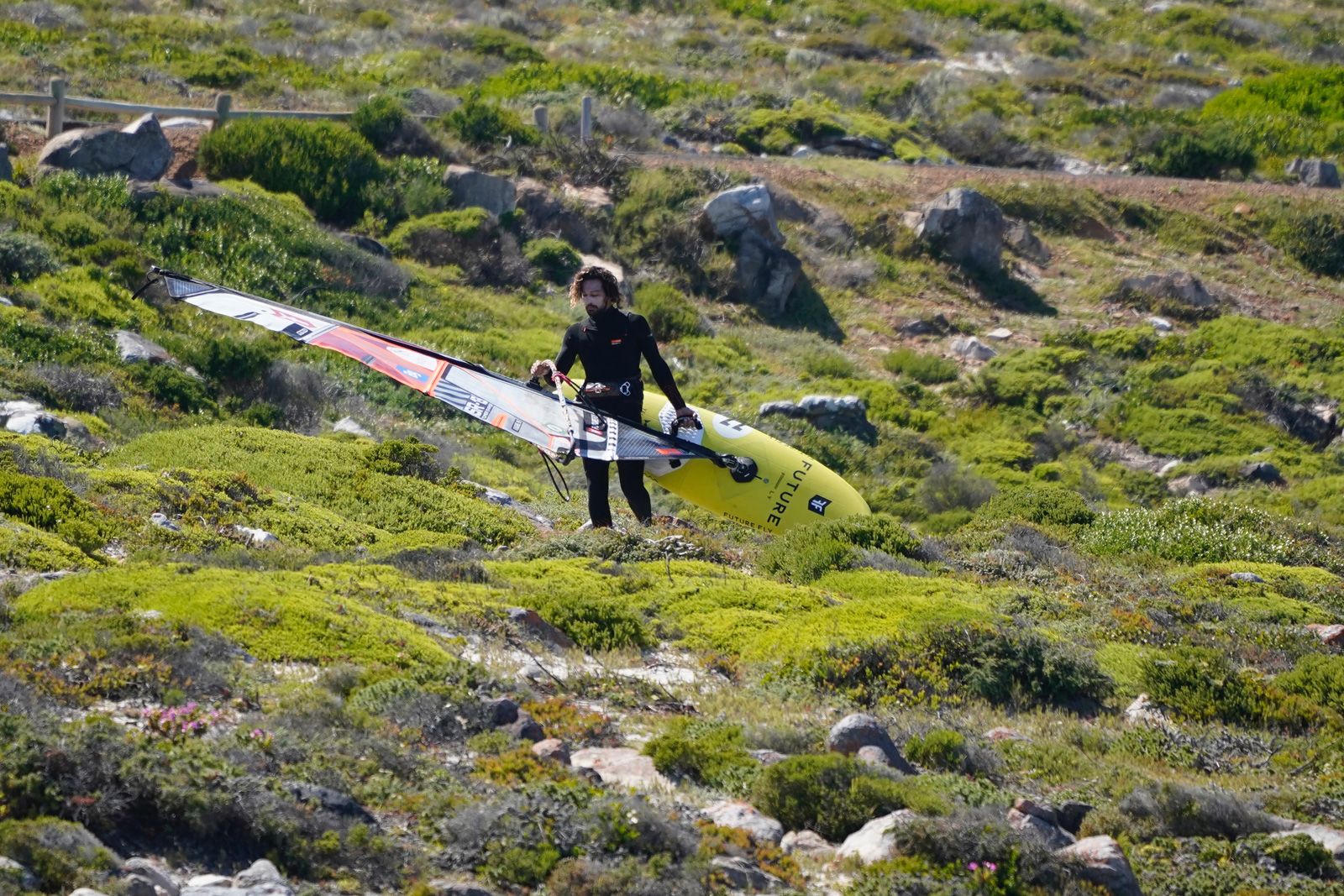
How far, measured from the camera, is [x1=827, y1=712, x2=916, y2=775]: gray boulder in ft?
24.6

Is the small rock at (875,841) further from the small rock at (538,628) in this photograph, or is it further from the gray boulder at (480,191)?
the gray boulder at (480,191)

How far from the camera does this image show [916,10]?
55500 mm

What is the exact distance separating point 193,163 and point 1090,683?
68.0 feet

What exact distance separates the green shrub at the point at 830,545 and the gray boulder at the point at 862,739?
4354 millimetres

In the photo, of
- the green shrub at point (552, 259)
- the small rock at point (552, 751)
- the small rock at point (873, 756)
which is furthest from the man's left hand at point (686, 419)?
the green shrub at point (552, 259)

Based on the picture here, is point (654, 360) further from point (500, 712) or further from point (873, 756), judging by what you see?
point (873, 756)

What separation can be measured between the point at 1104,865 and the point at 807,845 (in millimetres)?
1211

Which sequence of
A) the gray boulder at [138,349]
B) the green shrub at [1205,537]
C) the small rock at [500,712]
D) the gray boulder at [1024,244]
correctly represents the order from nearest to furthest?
the small rock at [500,712]
the green shrub at [1205,537]
the gray boulder at [138,349]
the gray boulder at [1024,244]

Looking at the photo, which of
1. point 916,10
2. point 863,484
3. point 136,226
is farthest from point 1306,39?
point 136,226

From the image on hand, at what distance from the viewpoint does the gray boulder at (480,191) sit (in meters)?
28.1

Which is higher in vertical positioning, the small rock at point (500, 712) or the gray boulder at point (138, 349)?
the small rock at point (500, 712)

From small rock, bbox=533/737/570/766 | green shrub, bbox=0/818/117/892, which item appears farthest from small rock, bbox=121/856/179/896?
small rock, bbox=533/737/570/766

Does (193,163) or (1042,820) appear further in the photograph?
(193,163)

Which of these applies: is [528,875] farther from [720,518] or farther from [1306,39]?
[1306,39]
